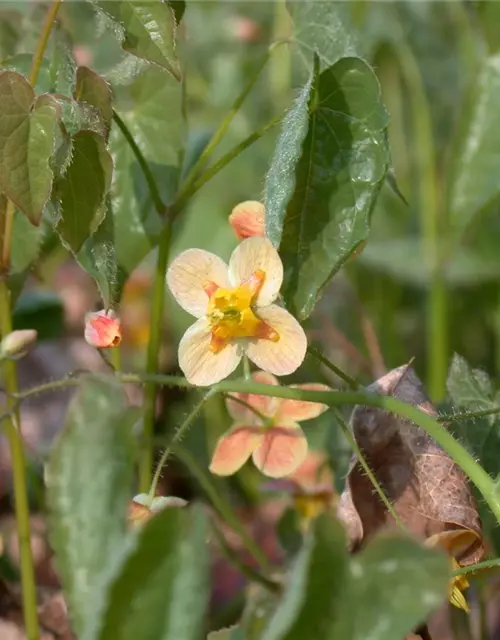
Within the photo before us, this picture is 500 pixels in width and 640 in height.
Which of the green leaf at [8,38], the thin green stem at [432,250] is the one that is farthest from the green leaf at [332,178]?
the thin green stem at [432,250]

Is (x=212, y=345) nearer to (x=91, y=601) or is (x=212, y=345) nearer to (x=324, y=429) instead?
(x=91, y=601)

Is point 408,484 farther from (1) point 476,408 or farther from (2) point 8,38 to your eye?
(2) point 8,38

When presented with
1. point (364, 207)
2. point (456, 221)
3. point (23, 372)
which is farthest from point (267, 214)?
point (23, 372)

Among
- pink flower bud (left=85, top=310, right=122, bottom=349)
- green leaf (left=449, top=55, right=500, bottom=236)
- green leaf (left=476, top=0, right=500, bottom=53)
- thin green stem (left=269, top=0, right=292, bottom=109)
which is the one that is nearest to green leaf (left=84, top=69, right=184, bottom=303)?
pink flower bud (left=85, top=310, right=122, bottom=349)

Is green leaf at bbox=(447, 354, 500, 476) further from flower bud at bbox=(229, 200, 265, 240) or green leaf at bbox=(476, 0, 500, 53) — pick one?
green leaf at bbox=(476, 0, 500, 53)

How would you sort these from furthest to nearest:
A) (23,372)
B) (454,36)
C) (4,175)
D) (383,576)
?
(454,36)
(23,372)
(4,175)
(383,576)

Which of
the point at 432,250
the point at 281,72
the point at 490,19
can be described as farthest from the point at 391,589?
the point at 281,72

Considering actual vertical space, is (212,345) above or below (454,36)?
above
